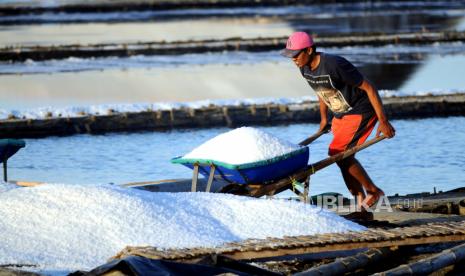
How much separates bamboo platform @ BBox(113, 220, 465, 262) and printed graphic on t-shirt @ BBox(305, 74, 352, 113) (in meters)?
1.26

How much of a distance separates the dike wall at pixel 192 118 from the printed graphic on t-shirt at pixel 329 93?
20.5 ft

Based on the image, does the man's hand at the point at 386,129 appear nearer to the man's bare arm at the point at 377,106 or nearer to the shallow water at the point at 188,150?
the man's bare arm at the point at 377,106

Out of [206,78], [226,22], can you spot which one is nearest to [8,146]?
[206,78]

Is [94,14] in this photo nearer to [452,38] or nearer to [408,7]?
[408,7]

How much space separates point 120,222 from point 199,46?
17046mm

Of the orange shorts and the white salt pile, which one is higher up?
the orange shorts

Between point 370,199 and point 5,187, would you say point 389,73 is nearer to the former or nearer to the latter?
point 370,199

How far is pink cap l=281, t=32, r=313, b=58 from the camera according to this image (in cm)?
702

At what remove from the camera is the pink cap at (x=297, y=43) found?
23.0 ft

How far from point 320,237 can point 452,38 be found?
1817 centimetres

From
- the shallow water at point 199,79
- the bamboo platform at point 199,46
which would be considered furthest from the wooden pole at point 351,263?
the bamboo platform at point 199,46

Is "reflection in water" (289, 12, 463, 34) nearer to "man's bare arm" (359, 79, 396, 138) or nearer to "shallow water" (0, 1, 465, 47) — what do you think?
"shallow water" (0, 1, 465, 47)

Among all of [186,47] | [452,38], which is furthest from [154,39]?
[452,38]

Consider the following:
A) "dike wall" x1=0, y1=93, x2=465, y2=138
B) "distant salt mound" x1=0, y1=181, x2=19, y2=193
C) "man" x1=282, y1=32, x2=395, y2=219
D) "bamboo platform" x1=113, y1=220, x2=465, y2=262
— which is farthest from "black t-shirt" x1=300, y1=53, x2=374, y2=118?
"dike wall" x1=0, y1=93, x2=465, y2=138
